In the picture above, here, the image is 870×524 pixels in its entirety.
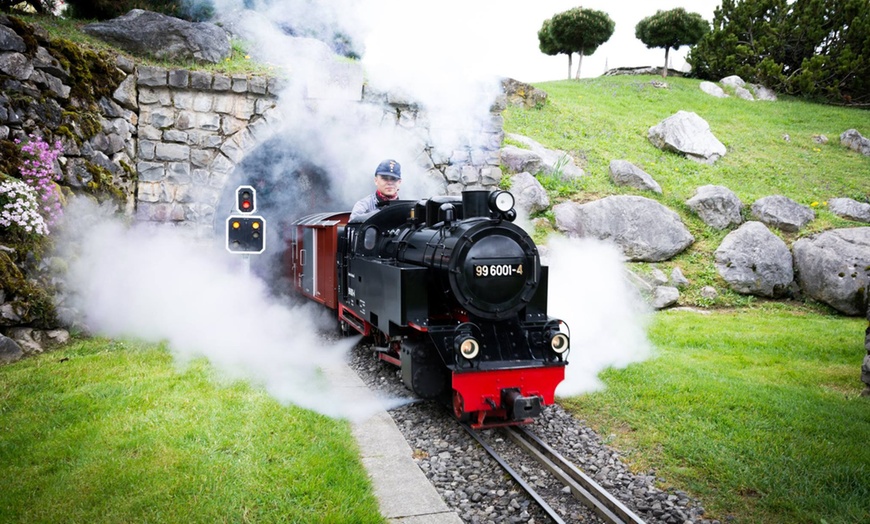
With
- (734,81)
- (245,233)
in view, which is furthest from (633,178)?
(734,81)

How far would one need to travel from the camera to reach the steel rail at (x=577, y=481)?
364 cm

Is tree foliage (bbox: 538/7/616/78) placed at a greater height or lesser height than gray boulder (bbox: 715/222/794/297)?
greater

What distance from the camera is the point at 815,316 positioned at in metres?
9.98

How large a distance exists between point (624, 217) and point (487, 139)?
318cm

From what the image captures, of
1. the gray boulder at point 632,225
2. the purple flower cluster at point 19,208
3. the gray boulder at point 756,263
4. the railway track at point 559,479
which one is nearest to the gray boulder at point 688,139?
the gray boulder at point 632,225

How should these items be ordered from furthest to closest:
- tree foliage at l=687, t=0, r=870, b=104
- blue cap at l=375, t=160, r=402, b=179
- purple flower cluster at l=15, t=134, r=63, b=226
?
1. tree foliage at l=687, t=0, r=870, b=104
2. purple flower cluster at l=15, t=134, r=63, b=226
3. blue cap at l=375, t=160, r=402, b=179

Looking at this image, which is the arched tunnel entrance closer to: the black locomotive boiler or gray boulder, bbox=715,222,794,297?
the black locomotive boiler

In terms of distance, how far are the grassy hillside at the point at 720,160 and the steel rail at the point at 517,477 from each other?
6862 mm

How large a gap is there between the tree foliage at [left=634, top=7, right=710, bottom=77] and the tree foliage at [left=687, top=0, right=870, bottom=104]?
0.67 metres

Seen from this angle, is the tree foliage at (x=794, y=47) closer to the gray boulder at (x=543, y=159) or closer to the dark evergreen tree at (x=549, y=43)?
the dark evergreen tree at (x=549, y=43)

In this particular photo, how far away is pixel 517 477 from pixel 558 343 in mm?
1280

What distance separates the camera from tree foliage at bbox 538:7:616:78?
2631cm

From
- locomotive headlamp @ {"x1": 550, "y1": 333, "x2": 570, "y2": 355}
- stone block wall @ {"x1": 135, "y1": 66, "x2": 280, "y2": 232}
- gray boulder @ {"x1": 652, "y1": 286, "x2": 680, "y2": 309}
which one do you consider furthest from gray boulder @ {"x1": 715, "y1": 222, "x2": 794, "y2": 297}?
stone block wall @ {"x1": 135, "y1": 66, "x2": 280, "y2": 232}

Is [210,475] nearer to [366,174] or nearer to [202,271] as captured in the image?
[202,271]
